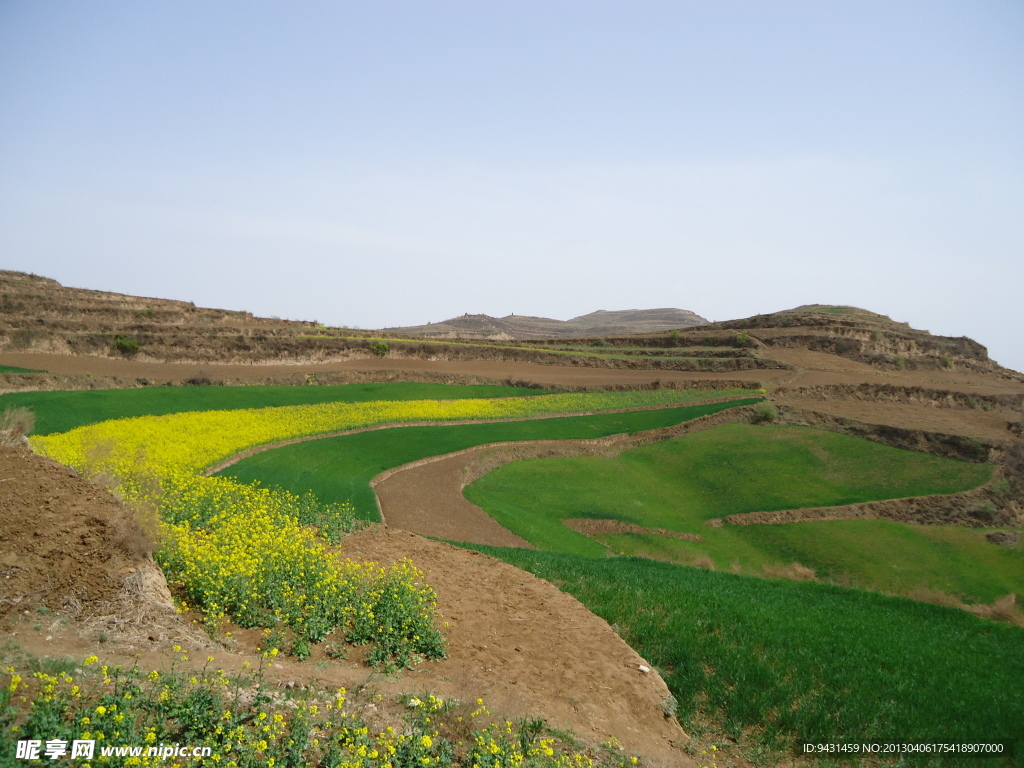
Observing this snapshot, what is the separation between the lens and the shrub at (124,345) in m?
40.4

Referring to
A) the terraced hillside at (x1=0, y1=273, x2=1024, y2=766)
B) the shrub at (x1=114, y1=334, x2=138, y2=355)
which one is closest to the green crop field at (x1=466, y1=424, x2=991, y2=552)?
the terraced hillside at (x1=0, y1=273, x2=1024, y2=766)

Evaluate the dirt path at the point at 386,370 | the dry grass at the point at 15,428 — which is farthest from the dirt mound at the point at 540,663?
the dirt path at the point at 386,370

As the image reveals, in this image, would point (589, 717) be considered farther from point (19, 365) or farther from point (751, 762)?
point (19, 365)

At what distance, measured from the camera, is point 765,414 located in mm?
39188

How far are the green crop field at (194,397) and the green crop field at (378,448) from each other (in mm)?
6902

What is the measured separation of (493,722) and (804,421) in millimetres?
36801

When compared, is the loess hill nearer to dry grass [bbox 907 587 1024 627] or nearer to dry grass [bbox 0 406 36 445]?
dry grass [bbox 907 587 1024 627]

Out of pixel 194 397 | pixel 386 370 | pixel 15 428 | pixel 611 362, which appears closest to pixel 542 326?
pixel 611 362

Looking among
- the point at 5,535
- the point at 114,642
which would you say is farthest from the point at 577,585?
the point at 5,535

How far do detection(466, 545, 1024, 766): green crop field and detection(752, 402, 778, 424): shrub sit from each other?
990 inches

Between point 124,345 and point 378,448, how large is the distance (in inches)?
851

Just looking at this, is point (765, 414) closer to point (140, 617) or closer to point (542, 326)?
point (140, 617)

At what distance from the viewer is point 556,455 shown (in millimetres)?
34281

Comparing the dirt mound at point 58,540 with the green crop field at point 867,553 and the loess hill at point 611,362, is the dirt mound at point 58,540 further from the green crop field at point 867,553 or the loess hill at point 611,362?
the loess hill at point 611,362
